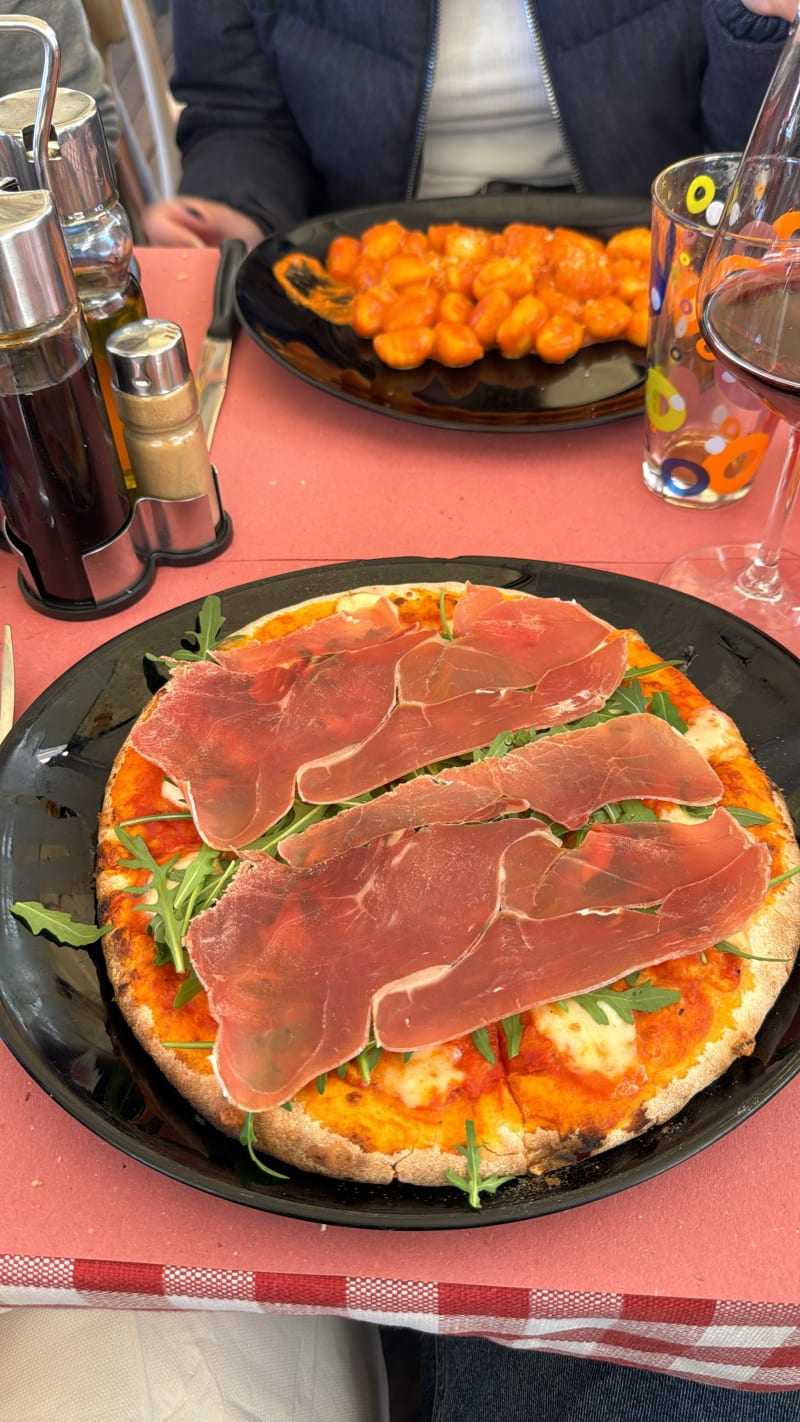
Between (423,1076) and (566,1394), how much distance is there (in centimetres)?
49

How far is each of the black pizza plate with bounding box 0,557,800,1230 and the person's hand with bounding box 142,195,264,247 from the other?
3.76 feet

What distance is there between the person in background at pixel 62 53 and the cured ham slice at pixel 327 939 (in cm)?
196

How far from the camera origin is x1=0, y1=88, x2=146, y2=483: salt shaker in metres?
1.11

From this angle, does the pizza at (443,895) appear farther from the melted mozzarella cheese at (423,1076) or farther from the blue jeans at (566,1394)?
the blue jeans at (566,1394)

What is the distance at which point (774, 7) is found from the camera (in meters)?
1.64

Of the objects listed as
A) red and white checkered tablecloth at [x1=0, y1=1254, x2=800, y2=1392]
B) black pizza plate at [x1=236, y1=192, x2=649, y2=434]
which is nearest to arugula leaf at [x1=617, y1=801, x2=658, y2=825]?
red and white checkered tablecloth at [x1=0, y1=1254, x2=800, y2=1392]

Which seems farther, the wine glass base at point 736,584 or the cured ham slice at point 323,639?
the wine glass base at point 736,584

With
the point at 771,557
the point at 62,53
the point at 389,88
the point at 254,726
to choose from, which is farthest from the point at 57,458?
the point at 62,53

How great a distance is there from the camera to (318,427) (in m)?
1.54

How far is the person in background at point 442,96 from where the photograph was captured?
195 centimetres

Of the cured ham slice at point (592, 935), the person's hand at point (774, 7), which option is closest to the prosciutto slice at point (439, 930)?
the cured ham slice at point (592, 935)

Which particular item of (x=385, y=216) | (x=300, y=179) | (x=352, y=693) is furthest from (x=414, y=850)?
(x=300, y=179)

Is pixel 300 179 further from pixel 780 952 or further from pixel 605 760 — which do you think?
pixel 780 952

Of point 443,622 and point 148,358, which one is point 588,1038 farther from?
point 148,358
